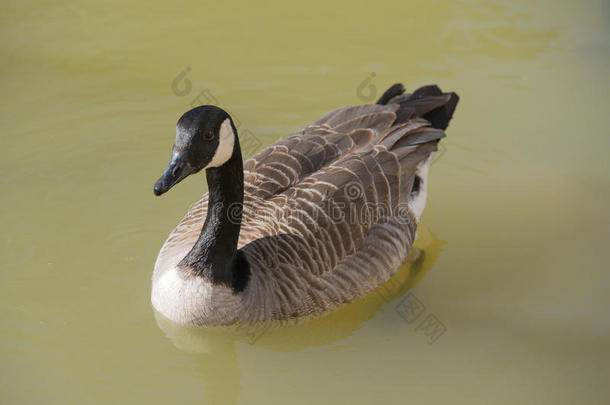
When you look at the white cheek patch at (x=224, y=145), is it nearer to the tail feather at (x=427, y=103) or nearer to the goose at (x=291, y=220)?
the goose at (x=291, y=220)

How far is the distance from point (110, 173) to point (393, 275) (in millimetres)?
2858

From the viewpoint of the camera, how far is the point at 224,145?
4.95 m

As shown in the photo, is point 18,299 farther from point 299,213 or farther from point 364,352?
point 364,352

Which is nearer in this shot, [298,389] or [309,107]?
[298,389]

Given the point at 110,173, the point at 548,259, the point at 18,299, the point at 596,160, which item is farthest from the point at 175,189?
the point at 596,160

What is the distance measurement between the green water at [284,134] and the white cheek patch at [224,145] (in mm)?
1383

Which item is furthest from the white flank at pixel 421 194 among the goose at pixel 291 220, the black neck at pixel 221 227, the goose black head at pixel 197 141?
the goose black head at pixel 197 141

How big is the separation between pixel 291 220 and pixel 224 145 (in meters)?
0.88

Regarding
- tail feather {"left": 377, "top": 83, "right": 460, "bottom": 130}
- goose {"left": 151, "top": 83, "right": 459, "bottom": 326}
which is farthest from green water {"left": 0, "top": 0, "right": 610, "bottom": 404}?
tail feather {"left": 377, "top": 83, "right": 460, "bottom": 130}

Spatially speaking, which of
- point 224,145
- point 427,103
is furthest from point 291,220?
point 427,103

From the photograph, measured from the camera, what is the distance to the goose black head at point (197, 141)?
4.71 m

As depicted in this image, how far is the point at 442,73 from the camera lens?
8969 millimetres

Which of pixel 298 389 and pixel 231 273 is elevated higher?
pixel 231 273

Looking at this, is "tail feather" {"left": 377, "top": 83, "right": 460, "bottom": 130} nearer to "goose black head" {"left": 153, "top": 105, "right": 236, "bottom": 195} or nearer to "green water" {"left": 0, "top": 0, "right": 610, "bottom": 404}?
"green water" {"left": 0, "top": 0, "right": 610, "bottom": 404}
